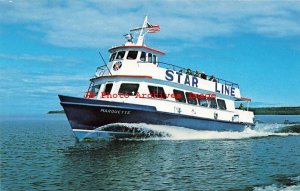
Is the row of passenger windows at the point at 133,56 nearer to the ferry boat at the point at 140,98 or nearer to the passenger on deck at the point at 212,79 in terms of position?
the ferry boat at the point at 140,98

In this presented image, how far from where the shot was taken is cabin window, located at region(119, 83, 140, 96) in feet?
78.0

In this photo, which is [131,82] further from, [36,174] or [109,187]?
[109,187]

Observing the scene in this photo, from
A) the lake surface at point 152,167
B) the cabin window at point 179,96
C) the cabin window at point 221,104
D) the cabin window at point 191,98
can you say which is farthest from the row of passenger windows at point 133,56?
the cabin window at point 221,104

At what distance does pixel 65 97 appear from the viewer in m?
21.5

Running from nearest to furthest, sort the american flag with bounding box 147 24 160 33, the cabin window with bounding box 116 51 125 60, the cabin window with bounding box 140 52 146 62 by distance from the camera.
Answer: the cabin window with bounding box 140 52 146 62 < the cabin window with bounding box 116 51 125 60 < the american flag with bounding box 147 24 160 33

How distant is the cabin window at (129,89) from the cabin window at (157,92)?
906mm

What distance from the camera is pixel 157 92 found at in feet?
80.0

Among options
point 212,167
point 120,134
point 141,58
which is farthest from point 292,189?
point 141,58

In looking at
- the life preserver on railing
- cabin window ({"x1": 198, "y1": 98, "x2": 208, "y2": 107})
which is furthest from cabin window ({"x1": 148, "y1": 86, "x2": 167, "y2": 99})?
the life preserver on railing

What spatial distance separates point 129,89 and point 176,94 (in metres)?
3.48

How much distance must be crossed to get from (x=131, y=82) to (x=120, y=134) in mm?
3281

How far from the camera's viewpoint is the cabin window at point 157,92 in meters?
24.1

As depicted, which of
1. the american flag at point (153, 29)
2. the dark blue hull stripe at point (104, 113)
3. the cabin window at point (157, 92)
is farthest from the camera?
the american flag at point (153, 29)

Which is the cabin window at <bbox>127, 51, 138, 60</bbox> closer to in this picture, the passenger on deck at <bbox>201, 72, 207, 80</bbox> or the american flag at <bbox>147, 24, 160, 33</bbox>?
the american flag at <bbox>147, 24, 160, 33</bbox>
